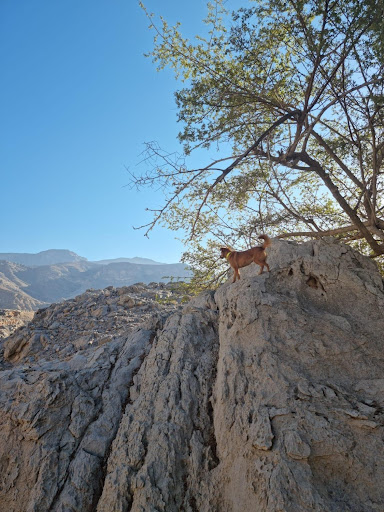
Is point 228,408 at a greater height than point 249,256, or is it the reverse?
point 249,256

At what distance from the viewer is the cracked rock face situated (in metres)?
3.62

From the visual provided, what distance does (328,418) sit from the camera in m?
3.81

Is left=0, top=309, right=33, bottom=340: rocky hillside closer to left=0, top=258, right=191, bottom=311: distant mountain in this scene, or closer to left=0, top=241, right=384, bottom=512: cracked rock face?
left=0, top=241, right=384, bottom=512: cracked rock face

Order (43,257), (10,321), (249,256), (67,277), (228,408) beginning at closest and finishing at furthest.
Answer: (228,408) < (249,256) < (10,321) < (67,277) < (43,257)

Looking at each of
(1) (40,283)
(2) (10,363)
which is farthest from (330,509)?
(1) (40,283)

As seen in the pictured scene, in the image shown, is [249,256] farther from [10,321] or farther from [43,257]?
[43,257]

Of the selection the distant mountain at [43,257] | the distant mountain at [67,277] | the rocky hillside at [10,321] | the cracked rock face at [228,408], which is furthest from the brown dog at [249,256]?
the distant mountain at [43,257]

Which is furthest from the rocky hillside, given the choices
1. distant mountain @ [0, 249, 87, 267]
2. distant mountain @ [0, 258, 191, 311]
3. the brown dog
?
distant mountain @ [0, 249, 87, 267]

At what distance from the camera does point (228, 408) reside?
4293 millimetres

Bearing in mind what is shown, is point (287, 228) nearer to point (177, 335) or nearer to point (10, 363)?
point (177, 335)

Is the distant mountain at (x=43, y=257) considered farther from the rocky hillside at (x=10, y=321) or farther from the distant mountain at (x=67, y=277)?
the rocky hillside at (x=10, y=321)

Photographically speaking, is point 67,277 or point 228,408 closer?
point 228,408

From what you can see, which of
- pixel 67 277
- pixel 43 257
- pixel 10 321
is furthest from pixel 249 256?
pixel 43 257

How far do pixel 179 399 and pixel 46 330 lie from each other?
309 inches
